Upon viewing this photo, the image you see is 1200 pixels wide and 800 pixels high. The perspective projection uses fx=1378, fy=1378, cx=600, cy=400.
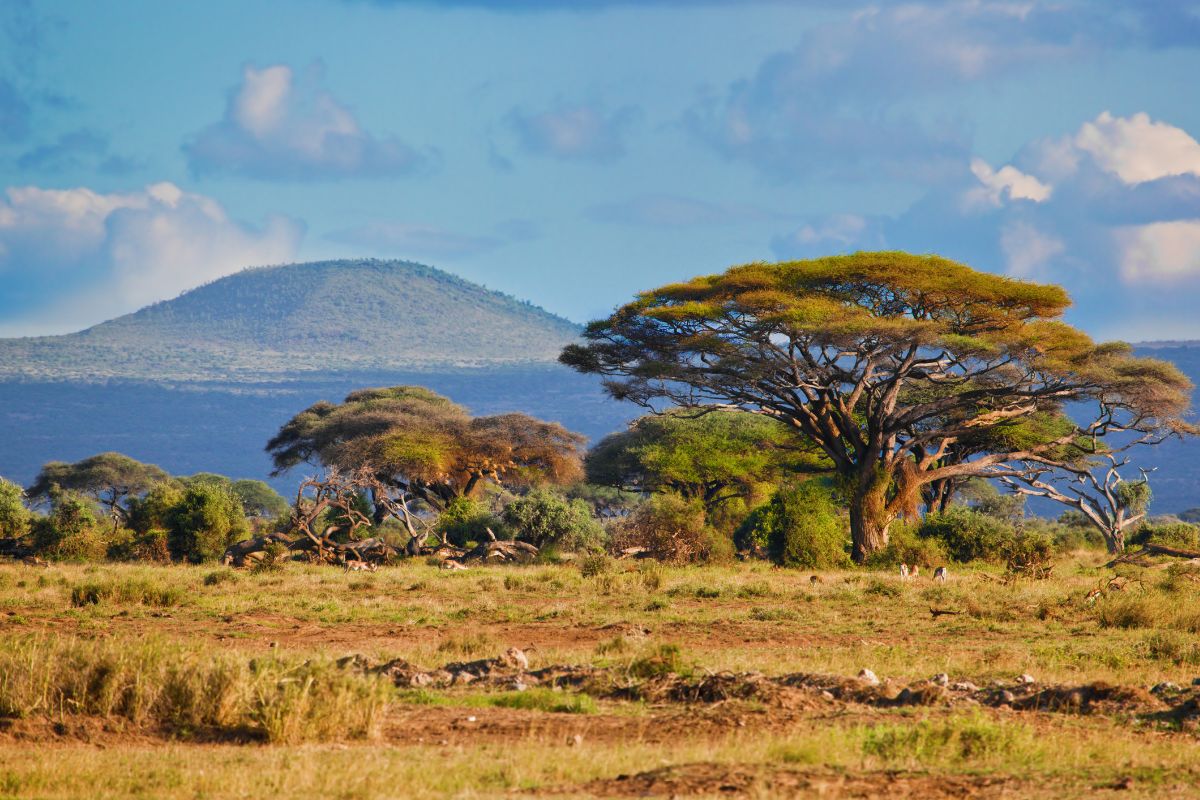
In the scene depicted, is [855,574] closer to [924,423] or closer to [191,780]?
[924,423]

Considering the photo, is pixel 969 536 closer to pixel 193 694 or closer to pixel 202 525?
pixel 202 525

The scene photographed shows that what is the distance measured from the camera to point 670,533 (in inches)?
1508

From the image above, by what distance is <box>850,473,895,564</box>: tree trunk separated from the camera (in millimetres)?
36062

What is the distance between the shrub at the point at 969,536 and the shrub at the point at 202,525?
19.3 m

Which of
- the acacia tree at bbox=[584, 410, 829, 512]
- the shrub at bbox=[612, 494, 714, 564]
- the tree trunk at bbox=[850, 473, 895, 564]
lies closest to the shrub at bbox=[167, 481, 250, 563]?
the shrub at bbox=[612, 494, 714, 564]

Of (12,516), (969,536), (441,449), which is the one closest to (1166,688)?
(969,536)

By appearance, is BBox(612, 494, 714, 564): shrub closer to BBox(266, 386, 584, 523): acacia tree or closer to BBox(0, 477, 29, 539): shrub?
BBox(266, 386, 584, 523): acacia tree

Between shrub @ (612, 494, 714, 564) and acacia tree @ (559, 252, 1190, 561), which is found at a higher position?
acacia tree @ (559, 252, 1190, 561)

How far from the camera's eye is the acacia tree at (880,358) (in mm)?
35406

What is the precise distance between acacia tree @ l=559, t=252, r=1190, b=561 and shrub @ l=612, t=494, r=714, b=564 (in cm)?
323

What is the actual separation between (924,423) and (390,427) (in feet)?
65.2

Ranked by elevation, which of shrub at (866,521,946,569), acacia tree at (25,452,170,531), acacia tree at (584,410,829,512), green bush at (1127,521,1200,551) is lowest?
shrub at (866,521,946,569)

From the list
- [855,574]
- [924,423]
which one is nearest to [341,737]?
[855,574]

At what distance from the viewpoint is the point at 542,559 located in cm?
3972
